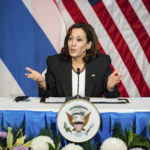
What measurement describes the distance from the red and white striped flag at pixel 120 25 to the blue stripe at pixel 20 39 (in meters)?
0.36

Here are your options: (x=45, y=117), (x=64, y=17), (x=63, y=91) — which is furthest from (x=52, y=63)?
(x=64, y=17)

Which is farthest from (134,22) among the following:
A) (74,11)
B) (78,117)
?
(78,117)

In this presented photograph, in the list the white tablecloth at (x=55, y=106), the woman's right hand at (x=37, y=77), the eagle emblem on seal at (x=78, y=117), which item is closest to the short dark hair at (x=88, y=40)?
the woman's right hand at (x=37, y=77)

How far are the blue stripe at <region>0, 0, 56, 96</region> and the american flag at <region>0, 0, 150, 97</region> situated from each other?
4cm

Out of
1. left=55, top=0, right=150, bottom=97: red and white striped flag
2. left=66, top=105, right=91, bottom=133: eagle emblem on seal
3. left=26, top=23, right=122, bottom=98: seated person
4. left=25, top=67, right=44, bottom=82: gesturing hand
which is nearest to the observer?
left=66, top=105, right=91, bottom=133: eagle emblem on seal

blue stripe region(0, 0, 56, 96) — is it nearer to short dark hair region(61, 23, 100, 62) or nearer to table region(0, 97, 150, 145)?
short dark hair region(61, 23, 100, 62)

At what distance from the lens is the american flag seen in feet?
9.50

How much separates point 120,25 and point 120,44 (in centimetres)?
21

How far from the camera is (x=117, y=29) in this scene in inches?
117

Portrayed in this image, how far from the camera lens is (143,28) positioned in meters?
2.96

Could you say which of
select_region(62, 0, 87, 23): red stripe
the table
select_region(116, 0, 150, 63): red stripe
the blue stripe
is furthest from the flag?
the table

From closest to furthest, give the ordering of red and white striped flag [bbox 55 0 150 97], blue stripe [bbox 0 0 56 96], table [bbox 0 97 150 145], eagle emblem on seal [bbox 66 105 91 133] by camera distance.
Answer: eagle emblem on seal [bbox 66 105 91 133]
table [bbox 0 97 150 145]
blue stripe [bbox 0 0 56 96]
red and white striped flag [bbox 55 0 150 97]

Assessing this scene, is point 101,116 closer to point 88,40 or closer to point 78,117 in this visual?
point 78,117

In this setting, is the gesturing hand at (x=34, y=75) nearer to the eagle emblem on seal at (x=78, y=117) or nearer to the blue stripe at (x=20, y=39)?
the eagle emblem on seal at (x=78, y=117)
